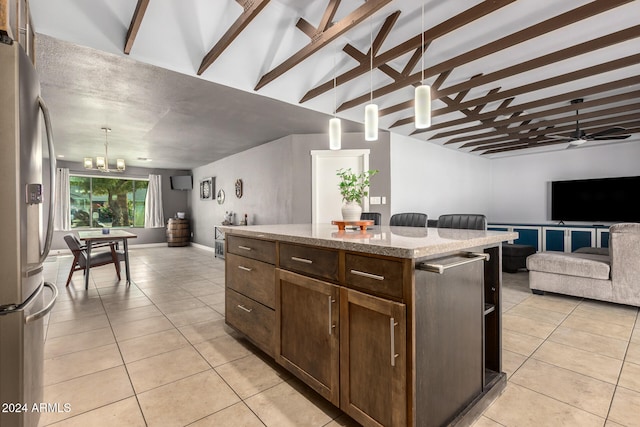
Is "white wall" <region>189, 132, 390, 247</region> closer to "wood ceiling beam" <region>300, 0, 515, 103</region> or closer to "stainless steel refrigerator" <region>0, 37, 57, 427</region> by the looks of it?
"wood ceiling beam" <region>300, 0, 515, 103</region>

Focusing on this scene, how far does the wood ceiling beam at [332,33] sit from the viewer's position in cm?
203

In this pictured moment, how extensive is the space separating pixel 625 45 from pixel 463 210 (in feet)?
13.3

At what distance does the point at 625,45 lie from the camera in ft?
9.51

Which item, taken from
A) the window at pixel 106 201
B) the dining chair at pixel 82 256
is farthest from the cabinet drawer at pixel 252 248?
the window at pixel 106 201

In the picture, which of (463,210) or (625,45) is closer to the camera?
(625,45)

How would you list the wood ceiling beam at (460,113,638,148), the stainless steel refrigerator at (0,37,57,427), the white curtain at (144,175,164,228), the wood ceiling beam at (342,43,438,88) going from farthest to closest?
the white curtain at (144,175,164,228) → the wood ceiling beam at (460,113,638,148) → the wood ceiling beam at (342,43,438,88) → the stainless steel refrigerator at (0,37,57,427)

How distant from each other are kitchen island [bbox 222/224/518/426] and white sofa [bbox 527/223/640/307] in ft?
7.75

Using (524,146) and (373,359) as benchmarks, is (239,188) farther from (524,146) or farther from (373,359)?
(524,146)

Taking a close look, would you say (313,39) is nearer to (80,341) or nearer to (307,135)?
(307,135)

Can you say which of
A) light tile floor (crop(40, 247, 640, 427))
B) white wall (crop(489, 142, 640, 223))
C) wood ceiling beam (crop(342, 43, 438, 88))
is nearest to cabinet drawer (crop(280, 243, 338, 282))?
light tile floor (crop(40, 247, 640, 427))

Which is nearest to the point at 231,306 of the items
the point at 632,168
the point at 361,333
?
the point at 361,333

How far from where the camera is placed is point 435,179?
19.1 feet

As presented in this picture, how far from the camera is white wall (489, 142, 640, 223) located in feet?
19.4

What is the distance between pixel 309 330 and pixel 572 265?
132 inches
